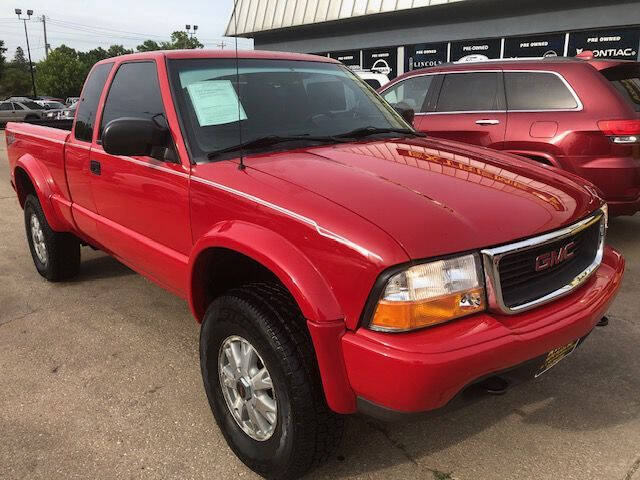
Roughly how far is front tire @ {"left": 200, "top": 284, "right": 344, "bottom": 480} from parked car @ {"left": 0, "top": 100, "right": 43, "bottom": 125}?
29.9 metres

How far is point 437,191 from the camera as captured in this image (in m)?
2.21

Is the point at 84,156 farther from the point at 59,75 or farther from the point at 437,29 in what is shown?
the point at 59,75

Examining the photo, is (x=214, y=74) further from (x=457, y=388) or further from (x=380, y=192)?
(x=457, y=388)

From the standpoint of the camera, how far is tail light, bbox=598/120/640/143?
196 inches

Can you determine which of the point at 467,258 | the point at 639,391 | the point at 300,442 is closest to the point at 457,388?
the point at 467,258

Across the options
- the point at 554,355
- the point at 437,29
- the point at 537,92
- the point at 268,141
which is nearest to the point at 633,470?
the point at 554,355

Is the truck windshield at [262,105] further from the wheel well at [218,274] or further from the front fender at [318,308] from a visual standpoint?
the front fender at [318,308]

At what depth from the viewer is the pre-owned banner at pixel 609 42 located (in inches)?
481

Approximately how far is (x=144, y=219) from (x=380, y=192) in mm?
1519

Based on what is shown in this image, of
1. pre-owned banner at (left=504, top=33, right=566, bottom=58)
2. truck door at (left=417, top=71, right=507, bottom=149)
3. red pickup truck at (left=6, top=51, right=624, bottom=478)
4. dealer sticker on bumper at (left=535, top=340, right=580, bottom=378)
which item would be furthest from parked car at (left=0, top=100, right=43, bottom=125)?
dealer sticker on bumper at (left=535, top=340, right=580, bottom=378)

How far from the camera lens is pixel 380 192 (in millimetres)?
2156

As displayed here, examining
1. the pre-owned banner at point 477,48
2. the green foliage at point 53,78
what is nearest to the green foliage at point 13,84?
the green foliage at point 53,78

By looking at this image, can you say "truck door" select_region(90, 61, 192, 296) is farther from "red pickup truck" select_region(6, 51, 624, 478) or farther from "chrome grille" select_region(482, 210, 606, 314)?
→ "chrome grille" select_region(482, 210, 606, 314)

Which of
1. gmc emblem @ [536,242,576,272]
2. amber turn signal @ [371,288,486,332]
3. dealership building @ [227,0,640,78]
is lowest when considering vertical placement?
amber turn signal @ [371,288,486,332]
